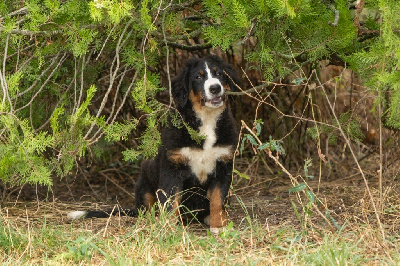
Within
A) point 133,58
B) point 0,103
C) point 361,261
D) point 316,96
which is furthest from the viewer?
point 316,96

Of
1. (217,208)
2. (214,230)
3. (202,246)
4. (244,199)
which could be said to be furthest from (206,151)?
(244,199)

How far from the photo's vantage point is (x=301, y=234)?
13.6ft

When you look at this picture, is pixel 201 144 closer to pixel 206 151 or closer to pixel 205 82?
pixel 206 151

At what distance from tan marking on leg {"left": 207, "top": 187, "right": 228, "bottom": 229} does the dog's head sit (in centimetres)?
68

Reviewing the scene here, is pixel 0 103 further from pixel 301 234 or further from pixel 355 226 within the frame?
pixel 355 226

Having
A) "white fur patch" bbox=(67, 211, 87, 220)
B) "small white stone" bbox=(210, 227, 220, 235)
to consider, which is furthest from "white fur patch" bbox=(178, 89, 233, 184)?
"white fur patch" bbox=(67, 211, 87, 220)

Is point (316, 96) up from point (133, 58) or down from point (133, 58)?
down

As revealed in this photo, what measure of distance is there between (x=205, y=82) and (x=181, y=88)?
26 cm

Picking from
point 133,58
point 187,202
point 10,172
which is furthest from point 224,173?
point 10,172

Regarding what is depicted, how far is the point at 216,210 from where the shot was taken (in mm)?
5164

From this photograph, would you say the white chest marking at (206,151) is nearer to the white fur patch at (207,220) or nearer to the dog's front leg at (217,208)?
the dog's front leg at (217,208)

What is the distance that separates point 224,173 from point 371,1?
178 cm

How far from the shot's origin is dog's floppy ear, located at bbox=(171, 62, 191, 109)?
522 centimetres

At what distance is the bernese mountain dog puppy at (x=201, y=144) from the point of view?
201 inches
